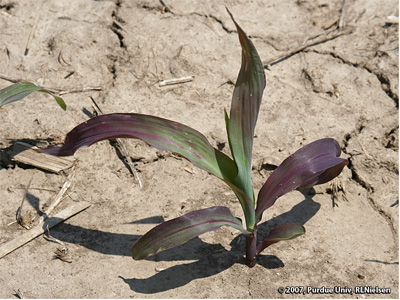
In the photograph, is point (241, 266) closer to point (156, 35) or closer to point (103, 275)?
point (103, 275)

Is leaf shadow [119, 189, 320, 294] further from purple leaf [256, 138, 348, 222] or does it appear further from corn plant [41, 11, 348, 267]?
purple leaf [256, 138, 348, 222]

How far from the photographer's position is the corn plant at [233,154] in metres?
1.80

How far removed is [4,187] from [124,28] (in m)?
1.26

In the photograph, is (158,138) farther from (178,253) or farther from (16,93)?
(16,93)

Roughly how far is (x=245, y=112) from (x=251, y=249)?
22.5 inches

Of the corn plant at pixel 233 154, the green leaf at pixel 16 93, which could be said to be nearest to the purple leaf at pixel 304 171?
the corn plant at pixel 233 154

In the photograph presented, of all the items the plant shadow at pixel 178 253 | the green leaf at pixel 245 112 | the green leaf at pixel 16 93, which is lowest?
the plant shadow at pixel 178 253

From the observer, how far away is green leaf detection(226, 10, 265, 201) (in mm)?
1837

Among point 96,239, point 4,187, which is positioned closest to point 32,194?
point 4,187

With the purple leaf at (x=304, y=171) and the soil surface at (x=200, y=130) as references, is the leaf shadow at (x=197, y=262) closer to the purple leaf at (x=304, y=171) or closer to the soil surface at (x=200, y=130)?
the soil surface at (x=200, y=130)

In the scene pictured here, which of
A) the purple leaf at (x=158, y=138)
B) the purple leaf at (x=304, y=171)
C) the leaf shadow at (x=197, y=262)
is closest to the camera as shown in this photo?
the purple leaf at (x=158, y=138)

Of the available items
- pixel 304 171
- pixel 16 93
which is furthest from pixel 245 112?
pixel 16 93

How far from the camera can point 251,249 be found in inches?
81.7

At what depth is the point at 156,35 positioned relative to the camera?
124 inches
